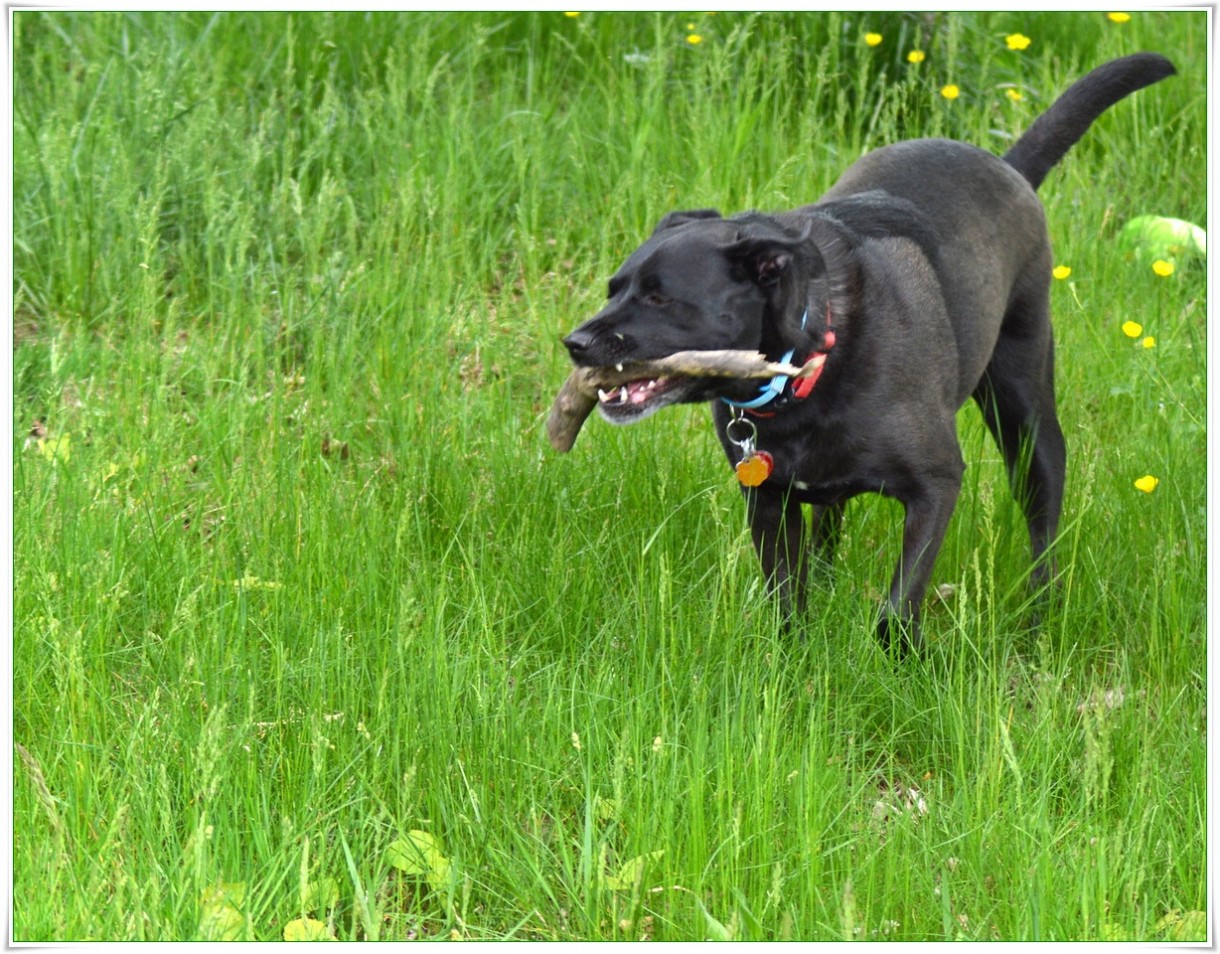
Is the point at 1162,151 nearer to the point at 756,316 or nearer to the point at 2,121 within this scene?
the point at 756,316

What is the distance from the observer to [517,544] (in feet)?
12.5

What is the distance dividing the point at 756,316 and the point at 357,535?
120 centimetres

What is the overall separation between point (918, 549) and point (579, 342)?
107cm

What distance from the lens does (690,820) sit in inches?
105

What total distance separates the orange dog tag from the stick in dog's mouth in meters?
0.24

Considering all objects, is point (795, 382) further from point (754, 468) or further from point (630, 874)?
point (630, 874)

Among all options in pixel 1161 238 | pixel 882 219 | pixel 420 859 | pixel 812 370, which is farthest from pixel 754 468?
pixel 1161 238

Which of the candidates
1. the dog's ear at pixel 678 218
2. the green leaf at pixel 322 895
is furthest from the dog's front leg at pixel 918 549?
the green leaf at pixel 322 895

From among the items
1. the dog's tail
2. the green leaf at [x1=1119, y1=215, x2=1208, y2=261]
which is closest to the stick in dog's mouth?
the dog's tail

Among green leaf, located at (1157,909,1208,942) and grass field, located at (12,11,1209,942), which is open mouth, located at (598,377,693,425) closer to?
grass field, located at (12,11,1209,942)

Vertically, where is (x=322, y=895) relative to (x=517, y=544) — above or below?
below

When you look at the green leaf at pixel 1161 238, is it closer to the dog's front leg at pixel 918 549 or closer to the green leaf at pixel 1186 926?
the dog's front leg at pixel 918 549

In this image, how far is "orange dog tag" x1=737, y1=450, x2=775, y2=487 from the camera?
3533 millimetres

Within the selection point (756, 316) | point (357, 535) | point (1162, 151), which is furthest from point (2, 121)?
point (1162, 151)
